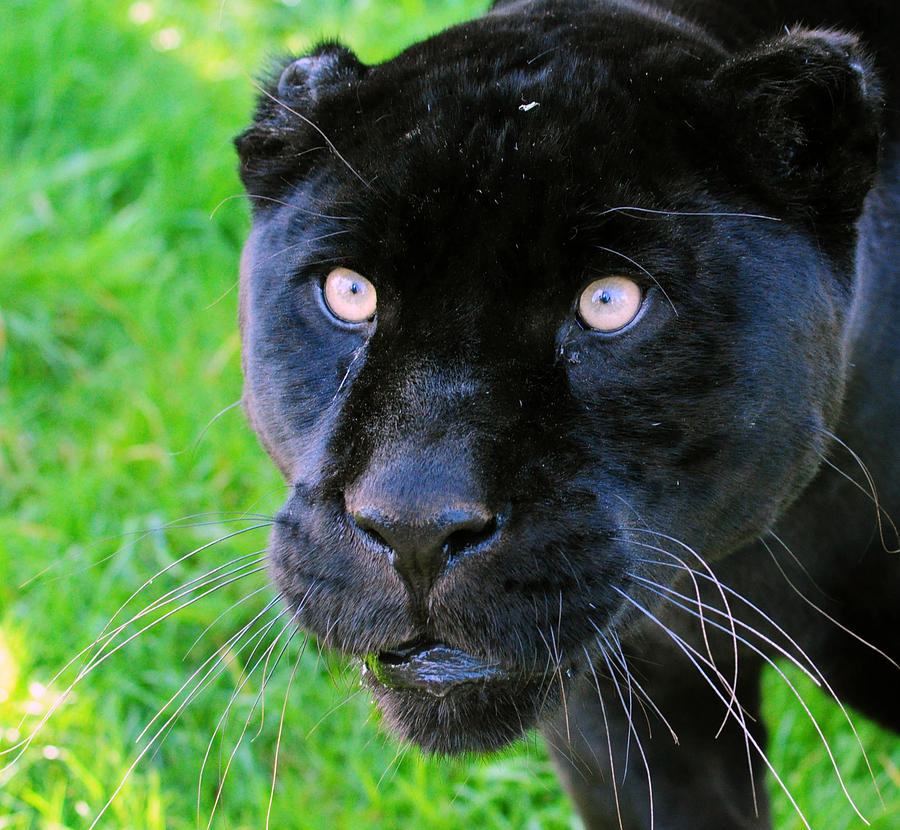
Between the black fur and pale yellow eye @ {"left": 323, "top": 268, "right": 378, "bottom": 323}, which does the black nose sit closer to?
the black fur

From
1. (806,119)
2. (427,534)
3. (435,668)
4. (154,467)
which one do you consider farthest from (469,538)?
(154,467)

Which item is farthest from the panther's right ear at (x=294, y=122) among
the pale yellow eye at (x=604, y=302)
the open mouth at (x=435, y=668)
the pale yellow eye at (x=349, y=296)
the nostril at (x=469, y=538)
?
the open mouth at (x=435, y=668)

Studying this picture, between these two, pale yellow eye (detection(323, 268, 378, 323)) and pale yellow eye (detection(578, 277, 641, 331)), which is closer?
pale yellow eye (detection(578, 277, 641, 331))

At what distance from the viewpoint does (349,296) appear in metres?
2.25

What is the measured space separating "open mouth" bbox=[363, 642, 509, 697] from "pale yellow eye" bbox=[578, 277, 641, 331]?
557 millimetres

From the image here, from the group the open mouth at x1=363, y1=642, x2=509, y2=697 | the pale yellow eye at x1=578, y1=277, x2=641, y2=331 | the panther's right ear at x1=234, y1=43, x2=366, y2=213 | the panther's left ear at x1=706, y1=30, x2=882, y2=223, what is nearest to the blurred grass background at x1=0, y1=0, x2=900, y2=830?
the panther's right ear at x1=234, y1=43, x2=366, y2=213

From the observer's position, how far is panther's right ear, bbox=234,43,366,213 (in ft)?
8.05

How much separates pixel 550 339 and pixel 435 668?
0.54 m

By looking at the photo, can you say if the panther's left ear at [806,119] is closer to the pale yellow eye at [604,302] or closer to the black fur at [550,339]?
the black fur at [550,339]

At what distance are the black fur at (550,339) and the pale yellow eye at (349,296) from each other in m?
0.02

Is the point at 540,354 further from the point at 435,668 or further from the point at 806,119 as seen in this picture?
the point at 806,119

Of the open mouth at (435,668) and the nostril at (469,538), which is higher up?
the nostril at (469,538)

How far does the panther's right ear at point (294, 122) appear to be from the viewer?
2455mm

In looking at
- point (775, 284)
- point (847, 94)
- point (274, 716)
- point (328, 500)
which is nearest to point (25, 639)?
point (274, 716)
